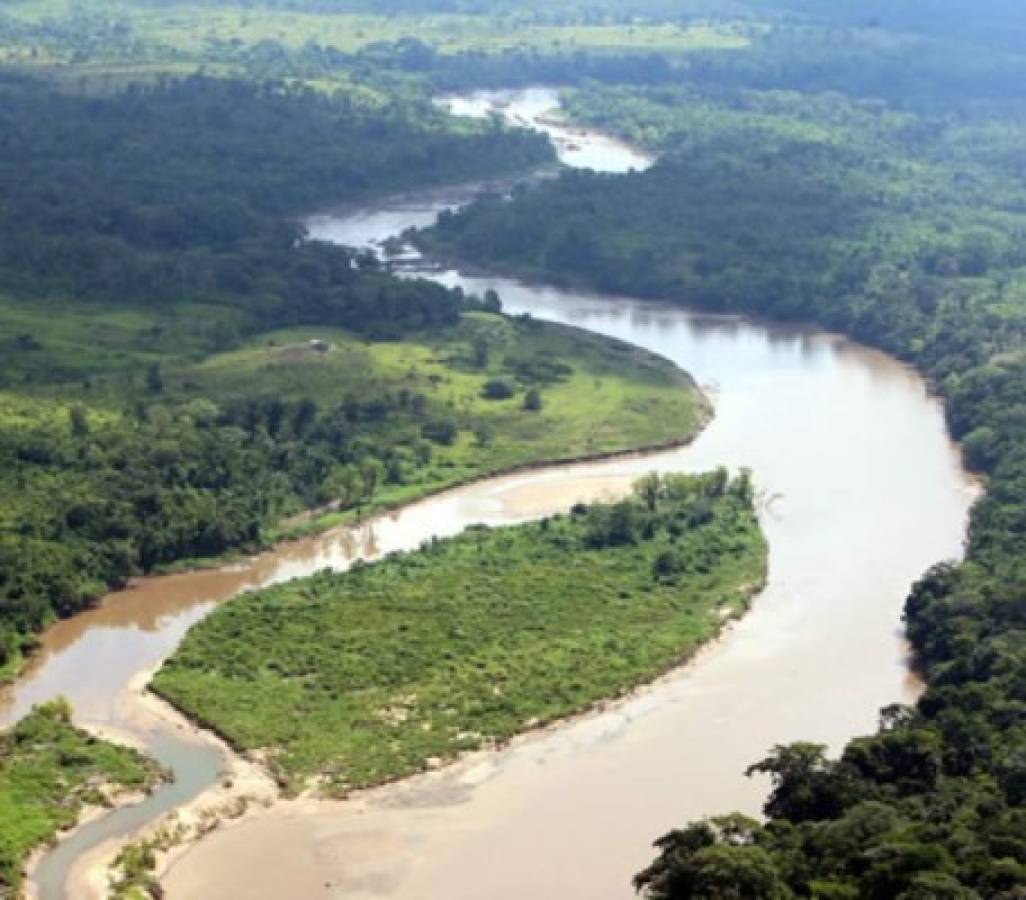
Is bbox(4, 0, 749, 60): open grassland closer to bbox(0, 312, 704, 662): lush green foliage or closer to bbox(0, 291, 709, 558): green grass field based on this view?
bbox(0, 291, 709, 558): green grass field

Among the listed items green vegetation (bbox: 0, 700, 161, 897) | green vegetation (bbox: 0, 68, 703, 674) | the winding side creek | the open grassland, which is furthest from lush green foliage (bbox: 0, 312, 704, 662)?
the open grassland

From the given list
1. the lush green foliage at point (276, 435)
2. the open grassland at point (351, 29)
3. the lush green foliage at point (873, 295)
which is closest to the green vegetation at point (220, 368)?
the lush green foliage at point (276, 435)

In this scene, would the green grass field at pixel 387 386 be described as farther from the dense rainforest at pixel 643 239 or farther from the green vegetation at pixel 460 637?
the green vegetation at pixel 460 637

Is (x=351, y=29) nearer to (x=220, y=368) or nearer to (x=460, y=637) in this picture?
(x=220, y=368)

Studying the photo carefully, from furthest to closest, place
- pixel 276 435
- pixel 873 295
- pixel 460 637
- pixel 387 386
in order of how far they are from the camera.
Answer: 1. pixel 873 295
2. pixel 387 386
3. pixel 276 435
4. pixel 460 637

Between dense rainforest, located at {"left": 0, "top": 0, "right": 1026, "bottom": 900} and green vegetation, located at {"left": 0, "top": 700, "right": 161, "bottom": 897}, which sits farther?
green vegetation, located at {"left": 0, "top": 700, "right": 161, "bottom": 897}

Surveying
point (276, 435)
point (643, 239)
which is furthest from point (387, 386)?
point (643, 239)

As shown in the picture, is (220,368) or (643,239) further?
(643,239)
